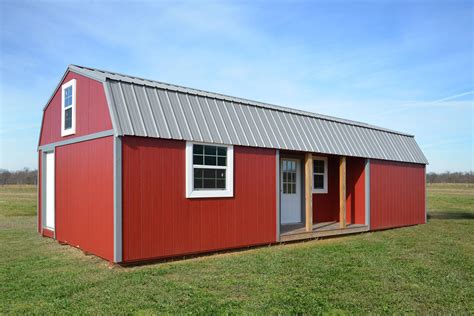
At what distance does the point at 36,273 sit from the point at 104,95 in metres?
3.39

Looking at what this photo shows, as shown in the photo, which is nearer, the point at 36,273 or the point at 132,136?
the point at 36,273

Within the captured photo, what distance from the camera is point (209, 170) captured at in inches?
336

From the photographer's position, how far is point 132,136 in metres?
7.32

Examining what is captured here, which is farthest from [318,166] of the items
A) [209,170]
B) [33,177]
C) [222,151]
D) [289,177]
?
[33,177]

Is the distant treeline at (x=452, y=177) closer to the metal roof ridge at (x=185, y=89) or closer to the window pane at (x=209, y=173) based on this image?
the metal roof ridge at (x=185, y=89)

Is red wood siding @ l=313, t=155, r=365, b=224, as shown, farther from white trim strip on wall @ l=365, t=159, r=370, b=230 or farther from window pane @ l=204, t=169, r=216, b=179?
window pane @ l=204, t=169, r=216, b=179

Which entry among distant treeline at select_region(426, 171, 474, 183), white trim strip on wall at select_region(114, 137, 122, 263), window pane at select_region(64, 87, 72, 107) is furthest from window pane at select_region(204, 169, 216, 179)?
distant treeline at select_region(426, 171, 474, 183)

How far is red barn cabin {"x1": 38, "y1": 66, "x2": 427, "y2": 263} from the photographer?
24.1 ft

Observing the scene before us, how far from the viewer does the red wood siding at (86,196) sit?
741 centimetres

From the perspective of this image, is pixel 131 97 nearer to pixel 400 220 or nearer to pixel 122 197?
pixel 122 197

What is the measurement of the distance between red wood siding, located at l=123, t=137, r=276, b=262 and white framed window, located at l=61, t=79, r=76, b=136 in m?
2.61

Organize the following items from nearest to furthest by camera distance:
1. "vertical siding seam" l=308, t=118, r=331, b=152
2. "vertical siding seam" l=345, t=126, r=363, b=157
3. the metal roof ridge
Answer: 1. the metal roof ridge
2. "vertical siding seam" l=308, t=118, r=331, b=152
3. "vertical siding seam" l=345, t=126, r=363, b=157

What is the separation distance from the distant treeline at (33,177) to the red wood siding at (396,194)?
2328 inches

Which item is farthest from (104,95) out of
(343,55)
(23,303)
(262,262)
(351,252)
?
(343,55)
